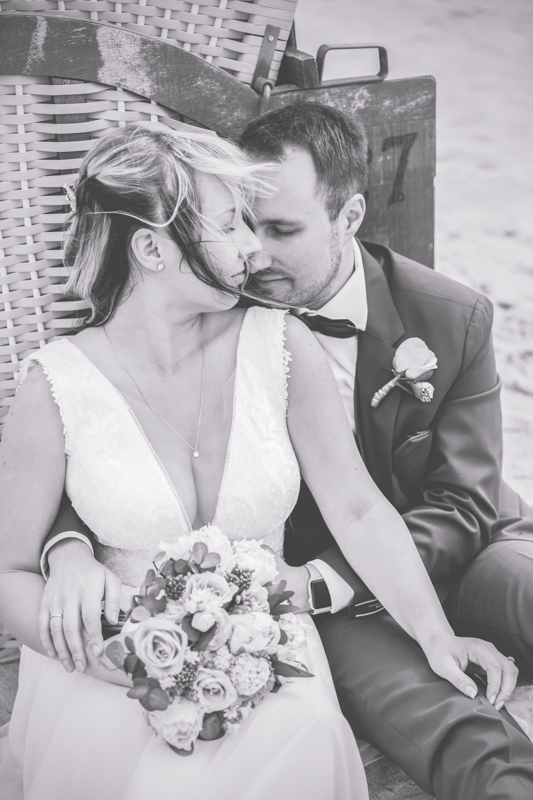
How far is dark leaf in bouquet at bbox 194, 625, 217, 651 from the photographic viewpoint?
176 cm

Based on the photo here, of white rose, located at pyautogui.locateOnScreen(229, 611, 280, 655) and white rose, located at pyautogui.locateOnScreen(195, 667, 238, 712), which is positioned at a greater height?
white rose, located at pyautogui.locateOnScreen(229, 611, 280, 655)

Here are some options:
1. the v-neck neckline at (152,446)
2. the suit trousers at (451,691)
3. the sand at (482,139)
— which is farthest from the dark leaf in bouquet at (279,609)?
the sand at (482,139)

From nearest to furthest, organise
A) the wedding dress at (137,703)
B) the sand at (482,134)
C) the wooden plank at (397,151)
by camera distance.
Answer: the wedding dress at (137,703) → the wooden plank at (397,151) → the sand at (482,134)

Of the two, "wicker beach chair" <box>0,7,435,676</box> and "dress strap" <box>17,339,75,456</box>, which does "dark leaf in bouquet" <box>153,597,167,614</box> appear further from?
"wicker beach chair" <box>0,7,435,676</box>

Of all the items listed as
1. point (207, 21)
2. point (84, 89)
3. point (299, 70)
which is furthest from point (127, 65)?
point (299, 70)

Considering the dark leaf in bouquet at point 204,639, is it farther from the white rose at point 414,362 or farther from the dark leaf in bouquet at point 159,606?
the white rose at point 414,362

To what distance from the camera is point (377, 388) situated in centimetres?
268

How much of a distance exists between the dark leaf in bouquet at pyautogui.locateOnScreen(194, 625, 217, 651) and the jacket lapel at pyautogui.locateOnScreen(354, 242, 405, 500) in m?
1.06

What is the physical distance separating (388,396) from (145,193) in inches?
37.5

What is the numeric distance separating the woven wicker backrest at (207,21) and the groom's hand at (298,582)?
1592 millimetres

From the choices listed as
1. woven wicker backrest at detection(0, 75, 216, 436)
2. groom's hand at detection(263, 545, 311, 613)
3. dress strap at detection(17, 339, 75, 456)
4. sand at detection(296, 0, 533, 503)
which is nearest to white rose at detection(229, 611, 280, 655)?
groom's hand at detection(263, 545, 311, 613)

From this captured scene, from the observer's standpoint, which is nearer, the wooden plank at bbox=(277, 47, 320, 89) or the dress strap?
the dress strap

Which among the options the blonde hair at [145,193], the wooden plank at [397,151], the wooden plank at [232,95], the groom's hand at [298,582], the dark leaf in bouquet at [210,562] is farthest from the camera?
the wooden plank at [397,151]

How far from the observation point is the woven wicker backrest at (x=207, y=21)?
2.63 metres
